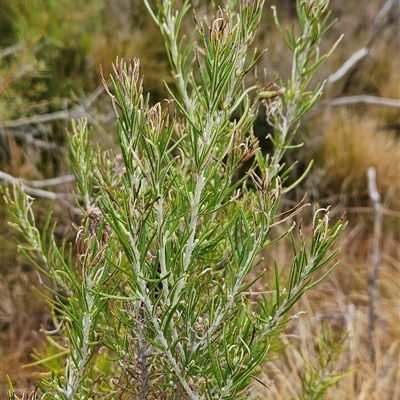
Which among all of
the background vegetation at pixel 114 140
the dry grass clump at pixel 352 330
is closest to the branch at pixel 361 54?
the background vegetation at pixel 114 140

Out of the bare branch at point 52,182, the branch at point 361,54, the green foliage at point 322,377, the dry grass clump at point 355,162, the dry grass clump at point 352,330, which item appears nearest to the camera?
the green foliage at point 322,377

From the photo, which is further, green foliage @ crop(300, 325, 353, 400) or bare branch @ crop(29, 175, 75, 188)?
bare branch @ crop(29, 175, 75, 188)

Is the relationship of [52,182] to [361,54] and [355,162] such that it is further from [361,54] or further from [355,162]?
[361,54]

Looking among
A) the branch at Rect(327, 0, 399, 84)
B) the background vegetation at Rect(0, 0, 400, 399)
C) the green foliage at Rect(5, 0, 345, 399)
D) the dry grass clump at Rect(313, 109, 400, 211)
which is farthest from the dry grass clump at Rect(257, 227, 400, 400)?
the branch at Rect(327, 0, 399, 84)

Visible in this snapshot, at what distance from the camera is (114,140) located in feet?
6.13

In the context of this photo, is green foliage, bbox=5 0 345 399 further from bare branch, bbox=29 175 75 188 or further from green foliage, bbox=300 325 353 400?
bare branch, bbox=29 175 75 188

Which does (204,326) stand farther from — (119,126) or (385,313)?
(385,313)

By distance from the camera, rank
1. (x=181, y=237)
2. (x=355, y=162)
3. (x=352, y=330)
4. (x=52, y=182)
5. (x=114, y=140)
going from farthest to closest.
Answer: (x=355, y=162) → (x=114, y=140) → (x=52, y=182) → (x=352, y=330) → (x=181, y=237)

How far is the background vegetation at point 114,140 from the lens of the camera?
4.83 feet

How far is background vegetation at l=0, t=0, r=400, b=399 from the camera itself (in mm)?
1474

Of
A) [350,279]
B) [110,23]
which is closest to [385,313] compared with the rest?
[350,279]

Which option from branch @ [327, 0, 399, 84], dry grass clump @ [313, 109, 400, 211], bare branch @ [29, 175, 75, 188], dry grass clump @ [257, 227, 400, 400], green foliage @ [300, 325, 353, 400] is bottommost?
dry grass clump @ [257, 227, 400, 400]

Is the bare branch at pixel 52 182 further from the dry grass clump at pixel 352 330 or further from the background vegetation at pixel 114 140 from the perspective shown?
the dry grass clump at pixel 352 330

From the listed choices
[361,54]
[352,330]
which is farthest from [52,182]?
[361,54]
